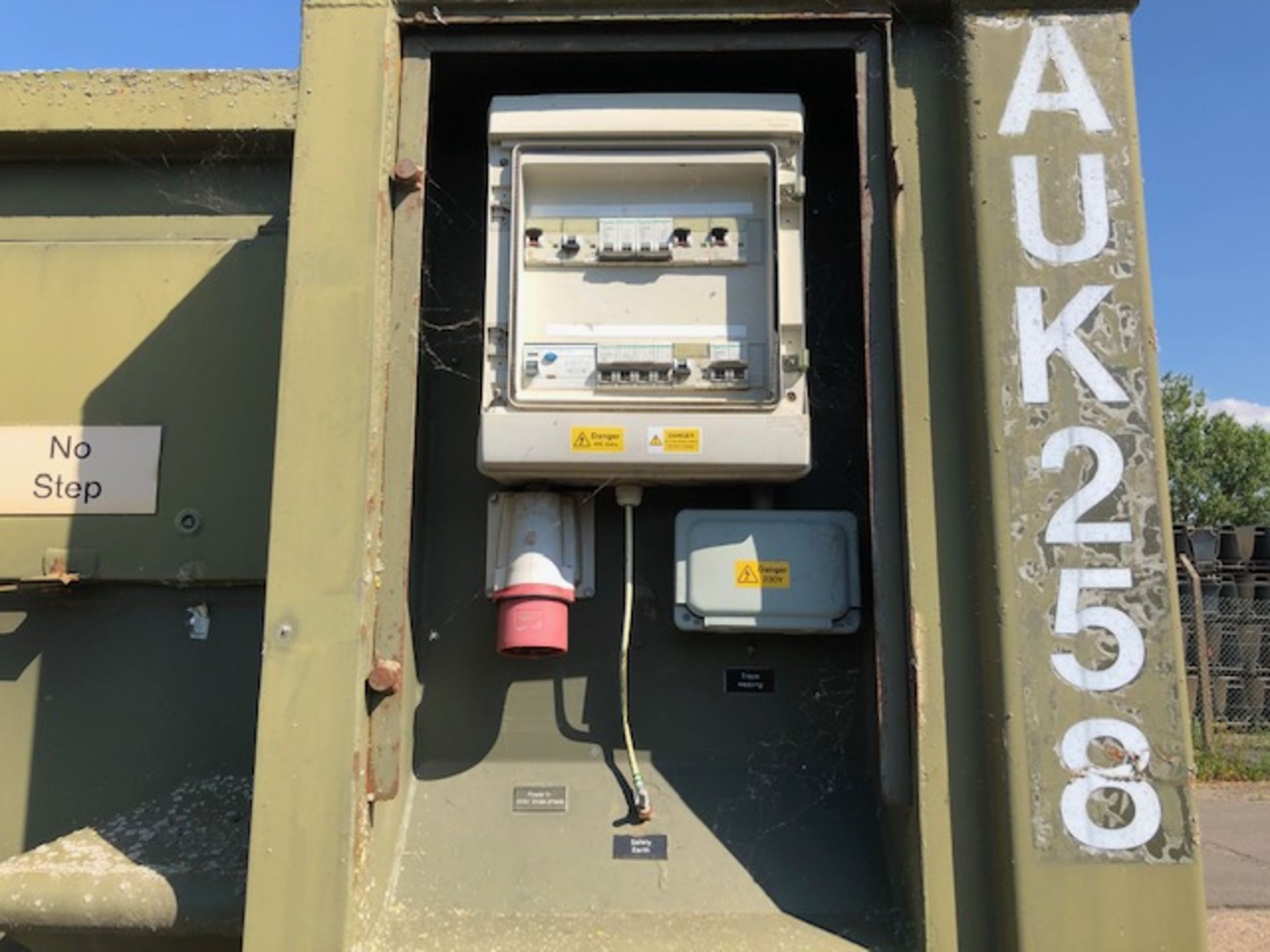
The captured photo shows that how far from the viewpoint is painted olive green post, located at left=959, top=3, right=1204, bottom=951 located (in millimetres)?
1828

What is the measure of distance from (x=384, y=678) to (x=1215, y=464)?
101 ft

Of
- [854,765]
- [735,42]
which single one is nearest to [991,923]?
[854,765]

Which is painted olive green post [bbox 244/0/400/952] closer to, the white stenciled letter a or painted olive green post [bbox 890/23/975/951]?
painted olive green post [bbox 890/23/975/951]

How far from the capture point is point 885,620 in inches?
79.8

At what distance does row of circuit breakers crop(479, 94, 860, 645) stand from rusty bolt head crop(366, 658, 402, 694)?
14.9 inches

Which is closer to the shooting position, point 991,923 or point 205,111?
point 991,923

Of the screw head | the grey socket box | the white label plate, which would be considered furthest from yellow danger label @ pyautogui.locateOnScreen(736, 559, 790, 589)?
the white label plate

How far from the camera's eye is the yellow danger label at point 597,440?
216cm

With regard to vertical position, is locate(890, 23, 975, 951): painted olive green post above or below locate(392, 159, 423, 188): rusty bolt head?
below

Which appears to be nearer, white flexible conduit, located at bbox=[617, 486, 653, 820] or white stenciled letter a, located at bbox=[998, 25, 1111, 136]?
white stenciled letter a, located at bbox=[998, 25, 1111, 136]

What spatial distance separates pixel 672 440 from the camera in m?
2.17

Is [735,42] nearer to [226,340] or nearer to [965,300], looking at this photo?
[965,300]

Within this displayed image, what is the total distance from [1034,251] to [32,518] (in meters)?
2.55

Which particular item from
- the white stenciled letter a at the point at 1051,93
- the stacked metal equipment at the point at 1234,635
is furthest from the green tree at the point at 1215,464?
the white stenciled letter a at the point at 1051,93
